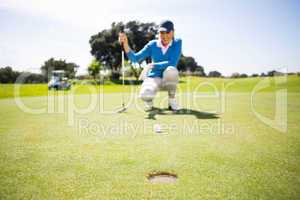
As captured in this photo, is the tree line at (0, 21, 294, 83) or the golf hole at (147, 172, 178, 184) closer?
the golf hole at (147, 172, 178, 184)

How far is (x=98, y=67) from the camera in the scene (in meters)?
42.3

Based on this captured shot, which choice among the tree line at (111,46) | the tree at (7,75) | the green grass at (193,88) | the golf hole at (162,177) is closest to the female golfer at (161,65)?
the golf hole at (162,177)

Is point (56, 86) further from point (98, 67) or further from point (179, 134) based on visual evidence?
point (98, 67)

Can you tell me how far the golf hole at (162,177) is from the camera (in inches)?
68.9

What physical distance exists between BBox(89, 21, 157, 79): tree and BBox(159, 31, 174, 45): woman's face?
33.2 m

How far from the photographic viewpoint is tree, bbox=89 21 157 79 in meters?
38.2

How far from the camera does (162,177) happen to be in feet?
5.99

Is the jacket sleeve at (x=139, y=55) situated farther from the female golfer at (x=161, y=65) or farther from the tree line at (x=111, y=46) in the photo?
the tree line at (x=111, y=46)

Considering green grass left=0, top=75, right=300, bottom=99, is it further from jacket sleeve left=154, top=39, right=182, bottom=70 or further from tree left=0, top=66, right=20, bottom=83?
tree left=0, top=66, right=20, bottom=83

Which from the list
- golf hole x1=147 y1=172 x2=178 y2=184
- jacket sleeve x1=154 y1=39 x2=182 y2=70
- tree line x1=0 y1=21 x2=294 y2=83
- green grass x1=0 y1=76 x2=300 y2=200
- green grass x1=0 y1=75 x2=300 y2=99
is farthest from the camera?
tree line x1=0 y1=21 x2=294 y2=83

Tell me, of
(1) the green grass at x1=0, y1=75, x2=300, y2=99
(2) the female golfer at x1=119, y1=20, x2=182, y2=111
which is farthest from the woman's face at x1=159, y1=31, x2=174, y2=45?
(1) the green grass at x1=0, y1=75, x2=300, y2=99

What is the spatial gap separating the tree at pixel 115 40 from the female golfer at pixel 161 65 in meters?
33.1

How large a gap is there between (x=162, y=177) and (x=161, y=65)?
359cm

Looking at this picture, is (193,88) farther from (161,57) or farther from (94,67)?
(94,67)
